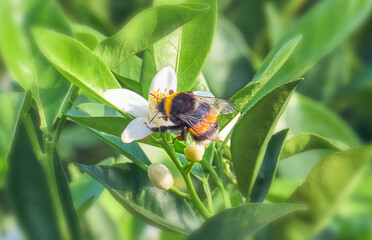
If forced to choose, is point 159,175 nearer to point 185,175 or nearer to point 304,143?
point 185,175

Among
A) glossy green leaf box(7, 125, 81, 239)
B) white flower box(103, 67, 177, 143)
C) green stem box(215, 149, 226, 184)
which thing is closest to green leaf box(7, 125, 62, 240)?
glossy green leaf box(7, 125, 81, 239)

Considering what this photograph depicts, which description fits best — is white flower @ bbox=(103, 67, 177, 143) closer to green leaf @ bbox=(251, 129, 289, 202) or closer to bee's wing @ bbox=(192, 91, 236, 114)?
bee's wing @ bbox=(192, 91, 236, 114)

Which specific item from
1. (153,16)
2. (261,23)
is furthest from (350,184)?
(261,23)

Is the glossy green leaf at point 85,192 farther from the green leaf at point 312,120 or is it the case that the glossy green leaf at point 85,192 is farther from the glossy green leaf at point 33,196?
the green leaf at point 312,120

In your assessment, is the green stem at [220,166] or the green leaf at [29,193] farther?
the green stem at [220,166]

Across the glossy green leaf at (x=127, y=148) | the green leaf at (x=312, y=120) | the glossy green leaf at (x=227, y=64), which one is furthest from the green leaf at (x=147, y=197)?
the glossy green leaf at (x=227, y=64)

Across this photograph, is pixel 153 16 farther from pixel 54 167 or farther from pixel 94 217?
pixel 94 217

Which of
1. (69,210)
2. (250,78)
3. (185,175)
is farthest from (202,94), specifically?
(250,78)
